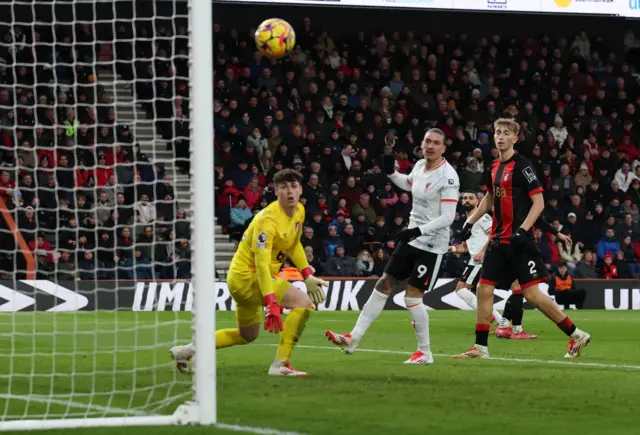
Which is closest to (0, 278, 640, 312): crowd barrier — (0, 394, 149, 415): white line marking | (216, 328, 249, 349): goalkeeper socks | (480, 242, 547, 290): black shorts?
(480, 242, 547, 290): black shorts

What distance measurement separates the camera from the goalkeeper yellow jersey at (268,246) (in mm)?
8461

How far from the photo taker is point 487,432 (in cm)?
598

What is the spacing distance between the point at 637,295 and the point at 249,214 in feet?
25.4

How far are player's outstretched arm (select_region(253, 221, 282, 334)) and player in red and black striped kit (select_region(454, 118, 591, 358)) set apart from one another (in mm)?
2663

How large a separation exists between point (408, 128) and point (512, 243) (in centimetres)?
1505

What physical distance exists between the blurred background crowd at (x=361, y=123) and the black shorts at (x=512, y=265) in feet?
26.6

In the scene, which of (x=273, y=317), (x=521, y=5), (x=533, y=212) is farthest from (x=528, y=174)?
(x=521, y=5)

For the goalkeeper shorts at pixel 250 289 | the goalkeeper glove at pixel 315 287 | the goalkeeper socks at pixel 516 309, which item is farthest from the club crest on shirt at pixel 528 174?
the goalkeeper socks at pixel 516 309

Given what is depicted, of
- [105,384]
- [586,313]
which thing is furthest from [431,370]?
→ [586,313]

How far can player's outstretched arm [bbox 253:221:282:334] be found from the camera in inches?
320

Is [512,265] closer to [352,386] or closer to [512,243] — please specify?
[512,243]

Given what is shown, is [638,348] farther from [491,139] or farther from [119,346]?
[491,139]

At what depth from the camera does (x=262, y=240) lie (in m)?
8.54

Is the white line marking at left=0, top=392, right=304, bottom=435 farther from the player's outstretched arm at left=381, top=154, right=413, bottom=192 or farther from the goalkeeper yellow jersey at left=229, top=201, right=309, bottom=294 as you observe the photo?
the player's outstretched arm at left=381, top=154, right=413, bottom=192
